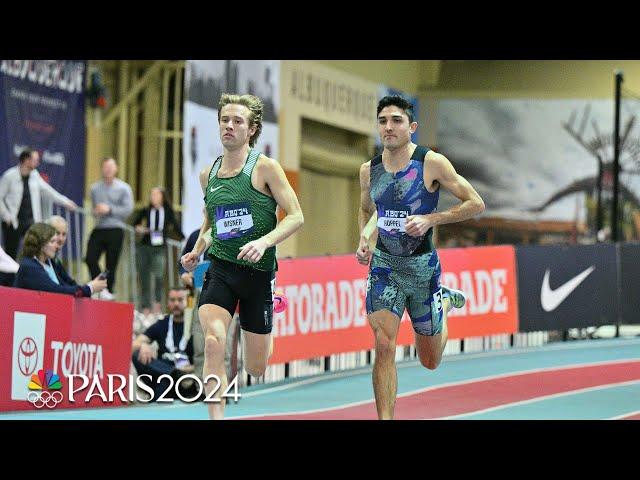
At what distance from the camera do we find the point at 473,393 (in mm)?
14047

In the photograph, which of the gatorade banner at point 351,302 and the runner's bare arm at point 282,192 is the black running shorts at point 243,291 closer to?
the runner's bare arm at point 282,192

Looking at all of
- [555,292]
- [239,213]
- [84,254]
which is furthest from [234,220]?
[555,292]

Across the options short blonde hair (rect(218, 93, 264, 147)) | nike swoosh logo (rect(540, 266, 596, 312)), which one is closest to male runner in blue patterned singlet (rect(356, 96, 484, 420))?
short blonde hair (rect(218, 93, 264, 147))

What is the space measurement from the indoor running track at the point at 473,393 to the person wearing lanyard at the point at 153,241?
328 cm

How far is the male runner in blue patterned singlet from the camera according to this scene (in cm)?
939

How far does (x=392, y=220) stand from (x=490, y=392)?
5123 mm

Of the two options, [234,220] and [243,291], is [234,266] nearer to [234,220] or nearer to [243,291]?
[243,291]

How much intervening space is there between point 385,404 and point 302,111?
17.6 meters

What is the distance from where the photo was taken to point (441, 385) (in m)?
15.1

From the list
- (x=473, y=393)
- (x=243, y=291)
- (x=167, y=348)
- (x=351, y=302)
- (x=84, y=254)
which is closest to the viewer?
(x=243, y=291)

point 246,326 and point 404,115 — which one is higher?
point 404,115
